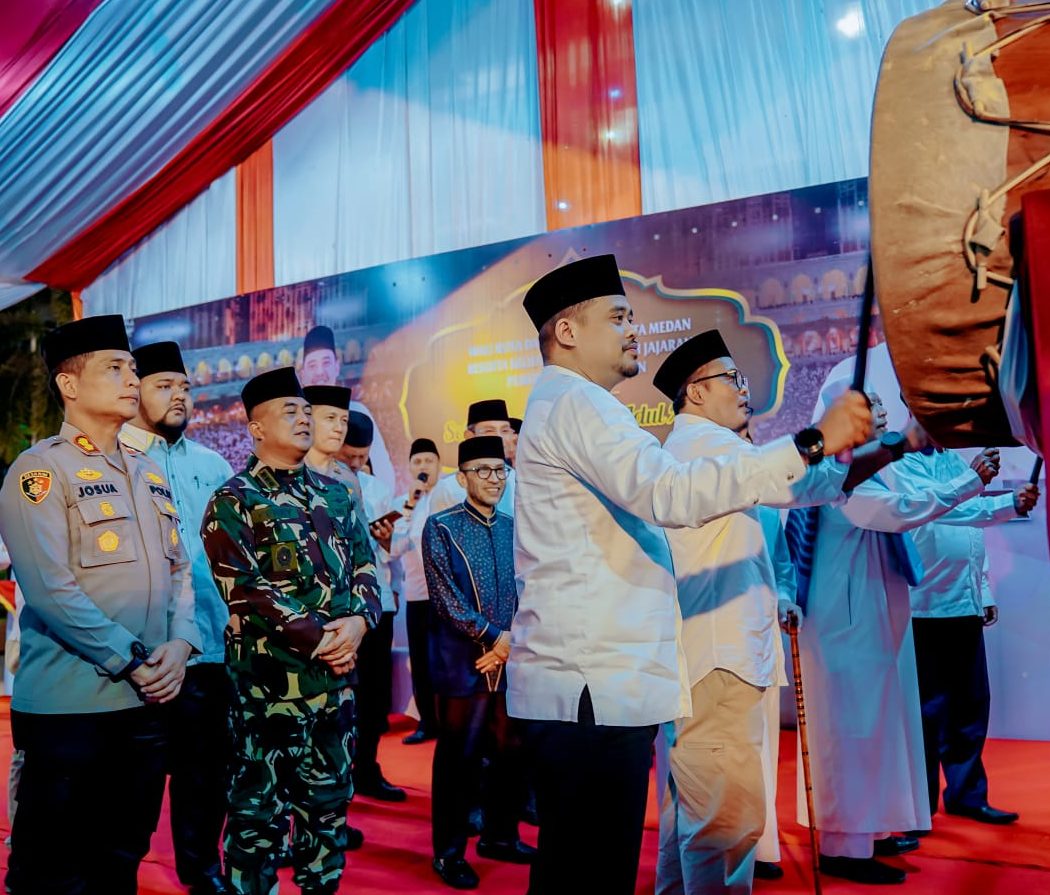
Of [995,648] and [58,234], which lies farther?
[58,234]

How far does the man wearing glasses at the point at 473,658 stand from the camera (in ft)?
11.4

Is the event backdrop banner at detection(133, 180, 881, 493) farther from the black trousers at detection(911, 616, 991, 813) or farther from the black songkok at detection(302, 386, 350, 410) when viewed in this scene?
the black songkok at detection(302, 386, 350, 410)

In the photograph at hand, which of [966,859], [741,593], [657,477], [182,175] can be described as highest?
[182,175]

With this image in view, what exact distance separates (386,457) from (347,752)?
415 cm

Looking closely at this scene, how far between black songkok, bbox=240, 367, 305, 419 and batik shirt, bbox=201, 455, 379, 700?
0.21 metres

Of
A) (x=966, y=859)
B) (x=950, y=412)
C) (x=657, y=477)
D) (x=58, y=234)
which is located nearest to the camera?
(x=950, y=412)

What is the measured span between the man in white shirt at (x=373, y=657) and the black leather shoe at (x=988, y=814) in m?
2.37

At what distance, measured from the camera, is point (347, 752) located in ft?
9.12

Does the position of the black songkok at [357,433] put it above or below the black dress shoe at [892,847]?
above

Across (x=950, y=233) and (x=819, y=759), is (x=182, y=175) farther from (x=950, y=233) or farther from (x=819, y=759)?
(x=950, y=233)

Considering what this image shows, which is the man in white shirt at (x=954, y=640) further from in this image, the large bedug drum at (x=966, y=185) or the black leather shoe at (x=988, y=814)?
the large bedug drum at (x=966, y=185)

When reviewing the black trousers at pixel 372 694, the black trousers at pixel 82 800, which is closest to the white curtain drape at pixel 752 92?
the black trousers at pixel 372 694

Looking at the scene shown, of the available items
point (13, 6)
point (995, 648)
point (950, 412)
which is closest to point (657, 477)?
point (950, 412)

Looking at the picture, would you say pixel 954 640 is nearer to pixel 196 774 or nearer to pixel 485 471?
pixel 485 471
